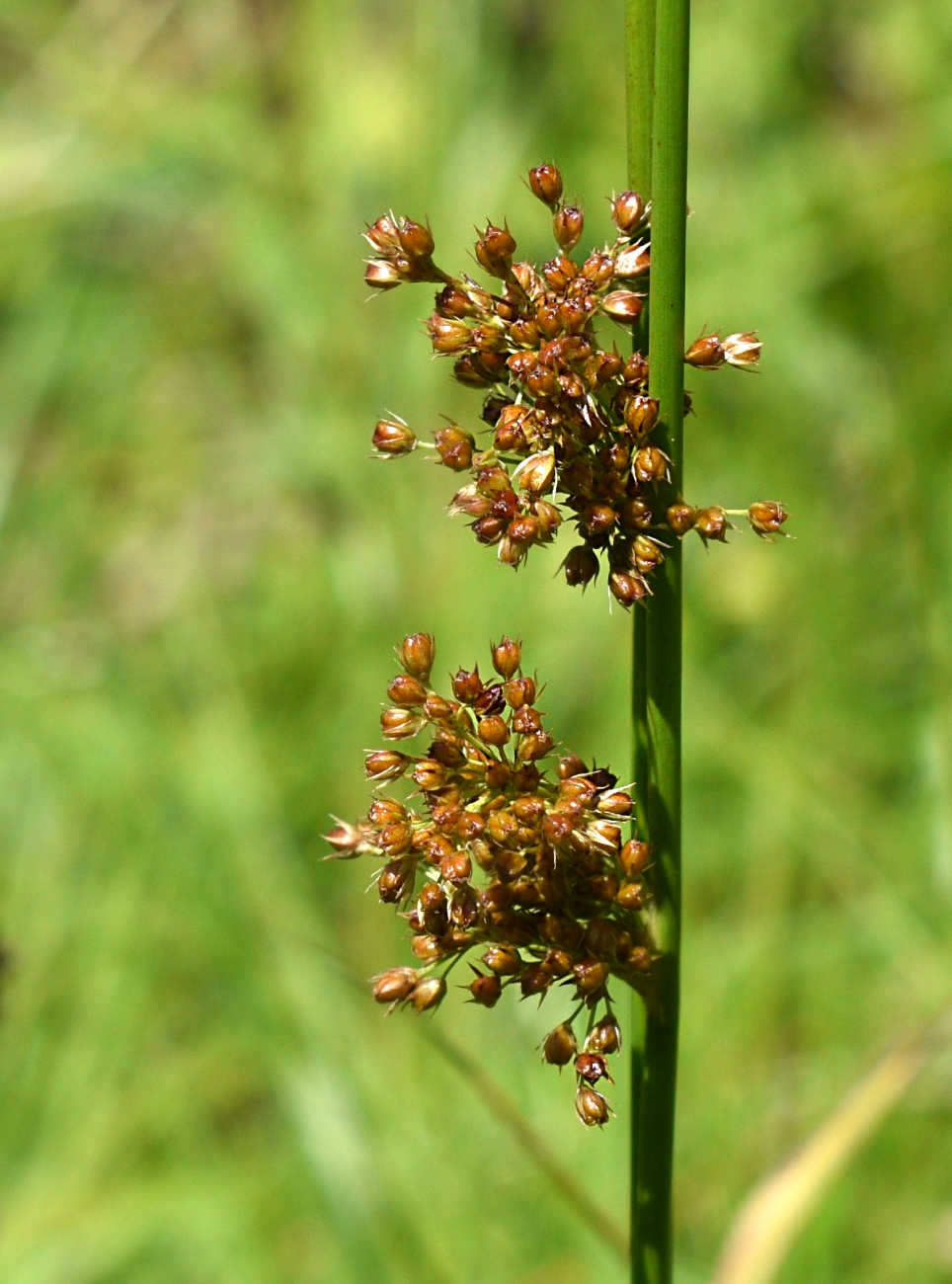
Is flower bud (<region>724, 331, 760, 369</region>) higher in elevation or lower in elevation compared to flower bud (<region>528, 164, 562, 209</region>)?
lower

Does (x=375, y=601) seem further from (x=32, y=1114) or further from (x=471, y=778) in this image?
(x=471, y=778)

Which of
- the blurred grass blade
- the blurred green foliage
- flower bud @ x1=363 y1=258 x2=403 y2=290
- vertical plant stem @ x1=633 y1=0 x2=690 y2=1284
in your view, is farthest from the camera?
the blurred green foliage

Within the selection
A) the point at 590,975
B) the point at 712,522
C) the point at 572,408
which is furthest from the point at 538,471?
the point at 590,975

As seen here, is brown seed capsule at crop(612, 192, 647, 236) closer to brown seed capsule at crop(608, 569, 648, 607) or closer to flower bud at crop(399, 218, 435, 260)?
flower bud at crop(399, 218, 435, 260)

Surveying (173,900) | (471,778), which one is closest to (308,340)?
(173,900)

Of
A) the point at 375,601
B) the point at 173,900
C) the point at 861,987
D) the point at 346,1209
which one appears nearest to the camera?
the point at 346,1209

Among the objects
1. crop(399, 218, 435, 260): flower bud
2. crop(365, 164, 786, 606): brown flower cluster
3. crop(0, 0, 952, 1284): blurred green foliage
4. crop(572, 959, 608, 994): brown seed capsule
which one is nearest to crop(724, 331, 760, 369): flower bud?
crop(365, 164, 786, 606): brown flower cluster
